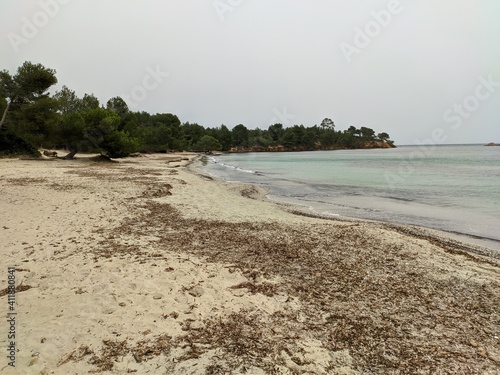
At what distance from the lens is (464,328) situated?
15.8 feet

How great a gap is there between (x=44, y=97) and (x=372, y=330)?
39028 millimetres

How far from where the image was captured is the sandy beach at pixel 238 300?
3.95 metres

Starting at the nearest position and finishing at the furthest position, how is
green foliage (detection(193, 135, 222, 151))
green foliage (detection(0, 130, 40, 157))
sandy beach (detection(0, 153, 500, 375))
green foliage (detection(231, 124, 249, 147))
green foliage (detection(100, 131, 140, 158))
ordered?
sandy beach (detection(0, 153, 500, 375))
green foliage (detection(0, 130, 40, 157))
green foliage (detection(100, 131, 140, 158))
green foliage (detection(193, 135, 222, 151))
green foliage (detection(231, 124, 249, 147))

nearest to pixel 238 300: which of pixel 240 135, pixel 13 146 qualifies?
pixel 13 146

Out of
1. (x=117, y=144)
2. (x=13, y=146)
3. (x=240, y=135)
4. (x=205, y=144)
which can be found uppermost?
(x=240, y=135)

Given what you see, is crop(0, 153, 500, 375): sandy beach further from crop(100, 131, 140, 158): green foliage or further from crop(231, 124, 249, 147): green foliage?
crop(231, 124, 249, 147): green foliage

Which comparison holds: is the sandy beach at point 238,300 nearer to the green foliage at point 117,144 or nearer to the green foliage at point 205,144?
the green foliage at point 117,144

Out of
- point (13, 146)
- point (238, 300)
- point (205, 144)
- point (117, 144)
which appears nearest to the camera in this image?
point (238, 300)

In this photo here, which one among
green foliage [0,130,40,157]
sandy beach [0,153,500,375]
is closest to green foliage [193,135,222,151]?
green foliage [0,130,40,157]

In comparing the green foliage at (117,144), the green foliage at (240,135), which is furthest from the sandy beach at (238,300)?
the green foliage at (240,135)

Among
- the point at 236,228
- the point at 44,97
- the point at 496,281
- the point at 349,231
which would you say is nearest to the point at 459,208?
the point at 349,231

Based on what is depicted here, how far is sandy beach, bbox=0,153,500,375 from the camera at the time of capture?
13.0 feet

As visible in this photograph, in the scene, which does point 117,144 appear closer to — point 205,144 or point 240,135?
point 205,144

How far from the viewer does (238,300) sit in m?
5.39
